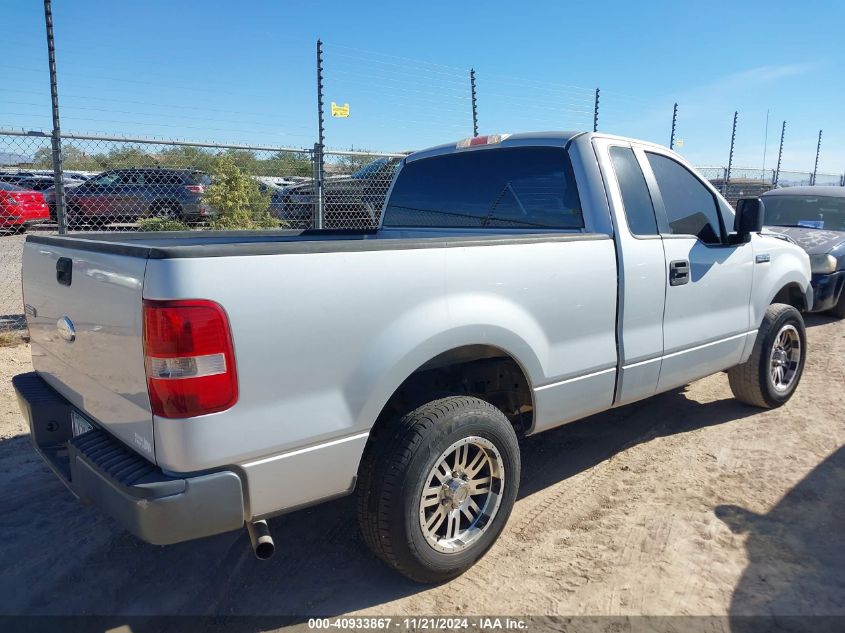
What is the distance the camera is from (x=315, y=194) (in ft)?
26.6

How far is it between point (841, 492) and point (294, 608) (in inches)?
122

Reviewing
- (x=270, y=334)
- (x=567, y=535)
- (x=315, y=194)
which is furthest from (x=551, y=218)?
(x=315, y=194)

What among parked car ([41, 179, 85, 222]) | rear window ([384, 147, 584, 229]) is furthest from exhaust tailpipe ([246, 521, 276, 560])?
parked car ([41, 179, 85, 222])

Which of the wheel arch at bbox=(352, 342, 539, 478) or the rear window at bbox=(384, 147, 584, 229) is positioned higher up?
the rear window at bbox=(384, 147, 584, 229)

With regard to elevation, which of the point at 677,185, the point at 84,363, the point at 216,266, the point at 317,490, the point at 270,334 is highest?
the point at 677,185

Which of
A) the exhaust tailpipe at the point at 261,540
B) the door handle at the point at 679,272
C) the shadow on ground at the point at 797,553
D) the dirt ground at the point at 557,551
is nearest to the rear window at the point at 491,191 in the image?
the door handle at the point at 679,272

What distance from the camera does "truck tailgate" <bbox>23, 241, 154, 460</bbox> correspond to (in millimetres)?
2109

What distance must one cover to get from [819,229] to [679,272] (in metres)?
5.94

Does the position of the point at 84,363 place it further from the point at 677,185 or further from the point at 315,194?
the point at 315,194

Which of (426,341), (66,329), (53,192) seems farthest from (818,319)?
(53,192)

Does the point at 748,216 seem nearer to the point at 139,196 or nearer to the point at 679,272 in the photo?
the point at 679,272

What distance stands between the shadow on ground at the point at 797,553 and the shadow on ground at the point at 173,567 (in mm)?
1112

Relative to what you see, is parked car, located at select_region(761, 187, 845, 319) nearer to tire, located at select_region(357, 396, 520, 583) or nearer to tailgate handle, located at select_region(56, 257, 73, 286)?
tire, located at select_region(357, 396, 520, 583)

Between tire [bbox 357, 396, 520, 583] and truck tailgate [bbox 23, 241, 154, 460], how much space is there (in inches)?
35.5
